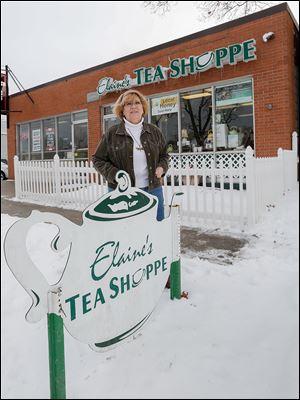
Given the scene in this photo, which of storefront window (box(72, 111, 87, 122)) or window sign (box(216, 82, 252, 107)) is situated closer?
storefront window (box(72, 111, 87, 122))

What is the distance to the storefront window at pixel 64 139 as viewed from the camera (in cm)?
202

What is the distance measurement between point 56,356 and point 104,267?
1.44ft

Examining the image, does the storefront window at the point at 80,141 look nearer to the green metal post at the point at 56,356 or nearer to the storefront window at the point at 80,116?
the storefront window at the point at 80,116

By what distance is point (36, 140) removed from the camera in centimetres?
206

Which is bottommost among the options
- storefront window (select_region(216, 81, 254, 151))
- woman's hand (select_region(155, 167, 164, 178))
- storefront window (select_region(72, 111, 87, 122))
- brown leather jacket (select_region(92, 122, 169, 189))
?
woman's hand (select_region(155, 167, 164, 178))

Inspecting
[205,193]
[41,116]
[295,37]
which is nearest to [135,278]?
[41,116]

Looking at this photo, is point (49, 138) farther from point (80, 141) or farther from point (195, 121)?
point (195, 121)

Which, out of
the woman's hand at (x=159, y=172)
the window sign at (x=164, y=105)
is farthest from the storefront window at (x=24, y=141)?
the window sign at (x=164, y=105)

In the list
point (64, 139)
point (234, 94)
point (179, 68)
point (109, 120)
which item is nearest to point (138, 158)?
point (109, 120)

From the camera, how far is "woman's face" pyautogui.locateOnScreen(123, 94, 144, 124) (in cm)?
198

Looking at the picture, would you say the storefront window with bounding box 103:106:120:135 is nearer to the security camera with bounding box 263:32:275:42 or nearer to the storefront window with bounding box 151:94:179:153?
the storefront window with bounding box 151:94:179:153

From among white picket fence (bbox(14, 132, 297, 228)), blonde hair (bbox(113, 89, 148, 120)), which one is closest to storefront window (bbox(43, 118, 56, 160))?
blonde hair (bbox(113, 89, 148, 120))

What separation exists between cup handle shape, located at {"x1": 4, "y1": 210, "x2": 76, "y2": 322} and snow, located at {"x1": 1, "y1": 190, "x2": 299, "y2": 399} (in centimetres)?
48

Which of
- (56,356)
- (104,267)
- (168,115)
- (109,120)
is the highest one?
(168,115)
